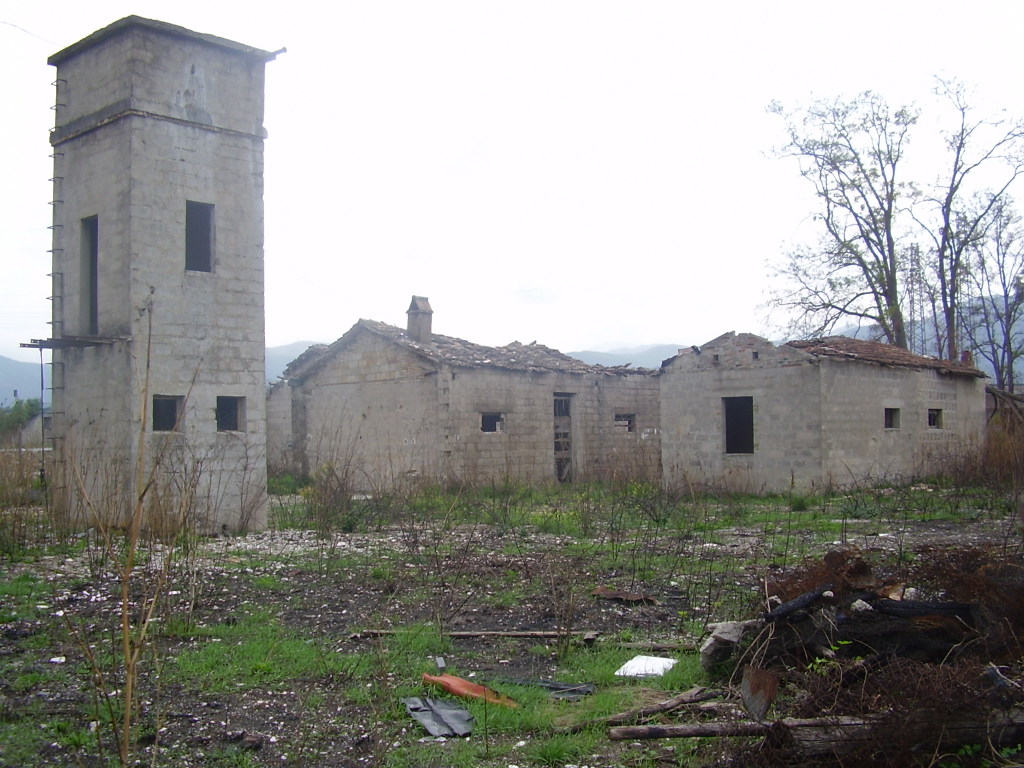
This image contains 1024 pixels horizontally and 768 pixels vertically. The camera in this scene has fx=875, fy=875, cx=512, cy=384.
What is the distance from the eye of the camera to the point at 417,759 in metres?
4.42

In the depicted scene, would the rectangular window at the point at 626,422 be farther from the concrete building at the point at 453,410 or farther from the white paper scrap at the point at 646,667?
the white paper scrap at the point at 646,667

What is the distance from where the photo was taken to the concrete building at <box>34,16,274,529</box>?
12875 millimetres

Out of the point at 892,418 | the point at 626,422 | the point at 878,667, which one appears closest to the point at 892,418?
the point at 892,418

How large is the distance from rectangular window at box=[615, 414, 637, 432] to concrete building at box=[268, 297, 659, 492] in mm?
42

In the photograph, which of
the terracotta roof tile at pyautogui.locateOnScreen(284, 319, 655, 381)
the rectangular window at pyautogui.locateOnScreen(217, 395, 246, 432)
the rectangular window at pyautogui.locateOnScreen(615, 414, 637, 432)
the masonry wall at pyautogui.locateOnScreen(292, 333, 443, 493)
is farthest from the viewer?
the rectangular window at pyautogui.locateOnScreen(615, 414, 637, 432)

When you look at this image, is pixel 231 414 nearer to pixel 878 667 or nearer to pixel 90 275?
pixel 90 275

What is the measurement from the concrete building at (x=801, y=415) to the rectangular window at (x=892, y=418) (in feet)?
0.07

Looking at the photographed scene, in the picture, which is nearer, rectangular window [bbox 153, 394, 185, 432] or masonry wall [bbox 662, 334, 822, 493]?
rectangular window [bbox 153, 394, 185, 432]

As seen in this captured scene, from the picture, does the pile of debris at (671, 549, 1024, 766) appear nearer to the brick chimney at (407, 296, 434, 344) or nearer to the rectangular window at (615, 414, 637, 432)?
the brick chimney at (407, 296, 434, 344)

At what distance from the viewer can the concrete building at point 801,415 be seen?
1789cm

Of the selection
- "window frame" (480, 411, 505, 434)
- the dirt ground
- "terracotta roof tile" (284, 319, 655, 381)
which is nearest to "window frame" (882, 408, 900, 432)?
"terracotta roof tile" (284, 319, 655, 381)

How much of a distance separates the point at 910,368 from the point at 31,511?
1776cm

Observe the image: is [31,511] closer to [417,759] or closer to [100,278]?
[100,278]

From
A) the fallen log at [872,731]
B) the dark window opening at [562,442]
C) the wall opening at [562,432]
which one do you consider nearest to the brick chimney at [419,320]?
the wall opening at [562,432]
